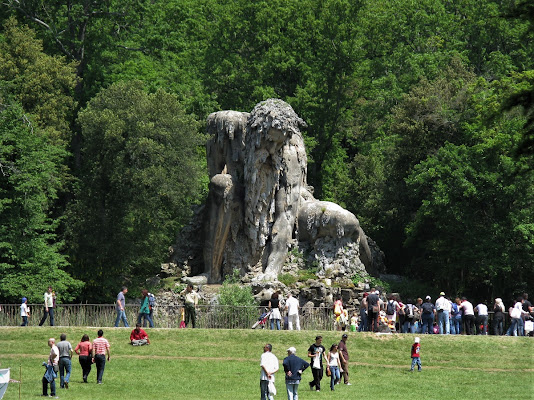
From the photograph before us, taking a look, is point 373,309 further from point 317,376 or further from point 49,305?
point 49,305

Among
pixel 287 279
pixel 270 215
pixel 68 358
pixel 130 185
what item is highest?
pixel 130 185

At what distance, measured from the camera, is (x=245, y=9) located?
66.1 m

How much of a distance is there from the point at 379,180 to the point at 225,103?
11412 mm

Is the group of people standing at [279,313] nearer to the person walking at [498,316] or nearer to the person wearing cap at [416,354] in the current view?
the person wearing cap at [416,354]

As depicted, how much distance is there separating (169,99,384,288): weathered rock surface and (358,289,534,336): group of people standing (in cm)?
782

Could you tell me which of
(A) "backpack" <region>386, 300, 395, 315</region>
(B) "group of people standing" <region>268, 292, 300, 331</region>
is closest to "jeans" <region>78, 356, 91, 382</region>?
(B) "group of people standing" <region>268, 292, 300, 331</region>

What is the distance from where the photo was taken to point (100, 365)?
104 feet

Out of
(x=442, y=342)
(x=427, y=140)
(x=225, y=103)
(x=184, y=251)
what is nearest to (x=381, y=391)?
(x=442, y=342)

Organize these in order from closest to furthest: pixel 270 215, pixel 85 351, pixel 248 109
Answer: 1. pixel 85 351
2. pixel 270 215
3. pixel 248 109

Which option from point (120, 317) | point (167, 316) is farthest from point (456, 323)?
point (120, 317)

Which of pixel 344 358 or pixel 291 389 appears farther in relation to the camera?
pixel 344 358

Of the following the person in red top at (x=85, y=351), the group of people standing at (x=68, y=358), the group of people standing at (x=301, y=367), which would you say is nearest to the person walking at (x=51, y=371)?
the group of people standing at (x=68, y=358)

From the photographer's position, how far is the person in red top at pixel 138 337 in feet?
121

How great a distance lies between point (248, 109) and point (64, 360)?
34.5 metres
